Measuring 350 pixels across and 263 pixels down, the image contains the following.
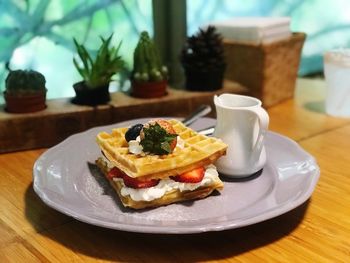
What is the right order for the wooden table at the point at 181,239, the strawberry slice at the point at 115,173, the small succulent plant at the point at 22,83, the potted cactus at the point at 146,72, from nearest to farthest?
the wooden table at the point at 181,239 → the strawberry slice at the point at 115,173 → the small succulent plant at the point at 22,83 → the potted cactus at the point at 146,72

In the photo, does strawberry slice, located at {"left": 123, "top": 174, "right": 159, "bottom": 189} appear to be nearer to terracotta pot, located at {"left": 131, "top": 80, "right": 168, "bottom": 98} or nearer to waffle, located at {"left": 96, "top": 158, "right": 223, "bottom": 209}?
waffle, located at {"left": 96, "top": 158, "right": 223, "bottom": 209}

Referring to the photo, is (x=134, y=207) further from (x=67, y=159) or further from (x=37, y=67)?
(x=37, y=67)

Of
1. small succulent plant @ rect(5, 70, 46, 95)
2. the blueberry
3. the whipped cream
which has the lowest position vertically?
the whipped cream

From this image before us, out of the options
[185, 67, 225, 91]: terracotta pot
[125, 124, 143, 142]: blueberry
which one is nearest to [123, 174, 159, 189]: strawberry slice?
[125, 124, 143, 142]: blueberry

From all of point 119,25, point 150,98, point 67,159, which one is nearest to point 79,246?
point 67,159

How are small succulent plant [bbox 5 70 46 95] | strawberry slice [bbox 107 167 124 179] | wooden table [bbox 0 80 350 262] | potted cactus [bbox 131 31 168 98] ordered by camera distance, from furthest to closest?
1. potted cactus [bbox 131 31 168 98]
2. small succulent plant [bbox 5 70 46 95]
3. strawberry slice [bbox 107 167 124 179]
4. wooden table [bbox 0 80 350 262]

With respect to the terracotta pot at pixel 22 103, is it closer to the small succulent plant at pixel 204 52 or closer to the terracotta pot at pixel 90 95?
the terracotta pot at pixel 90 95

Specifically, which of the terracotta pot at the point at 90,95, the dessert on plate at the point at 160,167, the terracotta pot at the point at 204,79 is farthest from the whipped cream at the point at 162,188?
the terracotta pot at the point at 204,79
